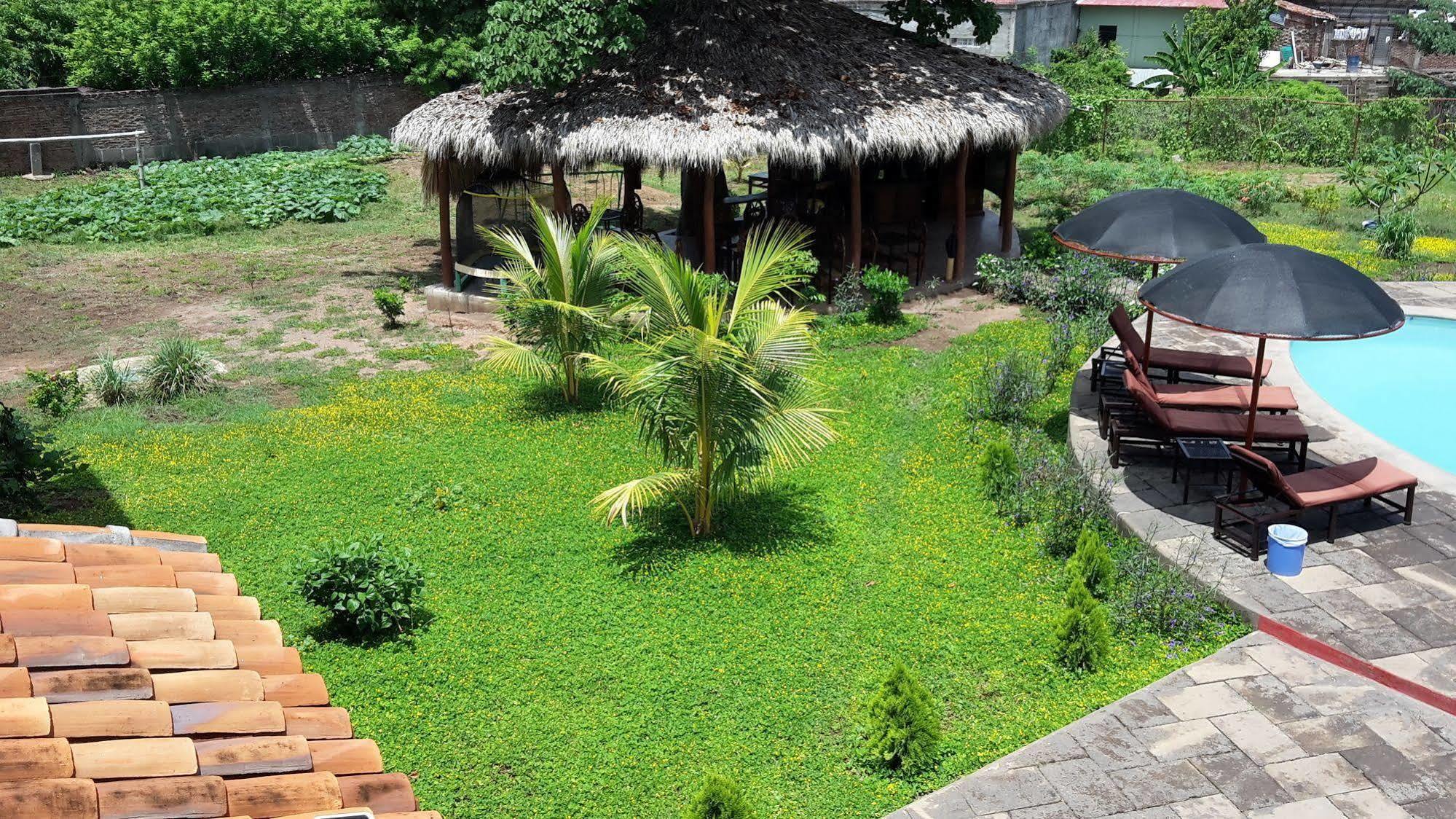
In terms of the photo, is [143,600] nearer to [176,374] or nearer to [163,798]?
[163,798]

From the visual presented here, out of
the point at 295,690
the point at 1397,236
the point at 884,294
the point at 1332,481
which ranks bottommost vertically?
the point at 1332,481

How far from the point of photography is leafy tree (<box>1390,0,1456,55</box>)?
162 ft

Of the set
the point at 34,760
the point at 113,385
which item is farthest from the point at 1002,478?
the point at 113,385

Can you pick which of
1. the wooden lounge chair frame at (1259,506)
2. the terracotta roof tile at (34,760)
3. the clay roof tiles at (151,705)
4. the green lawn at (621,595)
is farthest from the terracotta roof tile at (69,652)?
the wooden lounge chair frame at (1259,506)

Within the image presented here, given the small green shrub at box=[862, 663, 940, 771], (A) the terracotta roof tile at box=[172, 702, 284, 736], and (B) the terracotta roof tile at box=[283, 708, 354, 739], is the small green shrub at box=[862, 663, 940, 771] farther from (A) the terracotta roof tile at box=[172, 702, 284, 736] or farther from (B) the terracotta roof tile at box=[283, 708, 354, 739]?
(A) the terracotta roof tile at box=[172, 702, 284, 736]

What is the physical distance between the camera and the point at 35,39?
94.7ft

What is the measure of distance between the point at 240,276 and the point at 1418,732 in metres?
16.3

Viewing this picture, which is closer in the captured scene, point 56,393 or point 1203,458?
point 1203,458

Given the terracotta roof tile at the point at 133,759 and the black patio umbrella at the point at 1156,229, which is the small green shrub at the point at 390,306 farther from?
the terracotta roof tile at the point at 133,759

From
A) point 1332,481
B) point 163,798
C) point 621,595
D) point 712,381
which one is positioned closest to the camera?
point 163,798

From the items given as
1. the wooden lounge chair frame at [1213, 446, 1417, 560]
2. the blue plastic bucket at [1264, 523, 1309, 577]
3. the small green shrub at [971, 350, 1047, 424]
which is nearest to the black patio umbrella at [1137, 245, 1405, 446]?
the wooden lounge chair frame at [1213, 446, 1417, 560]

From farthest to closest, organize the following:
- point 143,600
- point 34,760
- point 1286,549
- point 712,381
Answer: point 712,381 < point 1286,549 < point 143,600 < point 34,760

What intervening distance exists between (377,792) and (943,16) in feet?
50.3

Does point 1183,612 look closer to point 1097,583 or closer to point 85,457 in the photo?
point 1097,583
